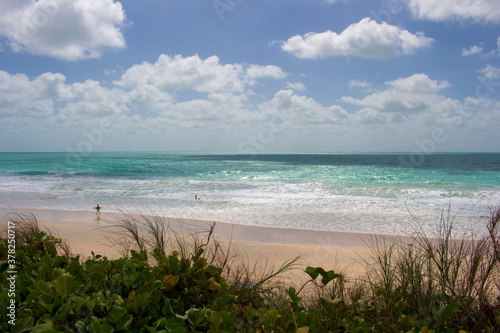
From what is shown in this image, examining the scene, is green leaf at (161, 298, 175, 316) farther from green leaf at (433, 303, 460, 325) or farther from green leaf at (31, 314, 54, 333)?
green leaf at (433, 303, 460, 325)

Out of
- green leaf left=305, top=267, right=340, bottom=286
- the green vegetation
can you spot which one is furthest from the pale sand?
green leaf left=305, top=267, right=340, bottom=286

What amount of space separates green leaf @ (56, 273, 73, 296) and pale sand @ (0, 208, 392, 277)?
4.07 m

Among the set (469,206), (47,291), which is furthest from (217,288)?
(469,206)

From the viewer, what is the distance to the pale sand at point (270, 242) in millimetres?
5918

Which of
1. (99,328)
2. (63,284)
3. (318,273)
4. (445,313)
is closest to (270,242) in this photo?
(318,273)

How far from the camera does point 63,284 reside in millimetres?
1563

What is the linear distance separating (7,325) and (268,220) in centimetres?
895

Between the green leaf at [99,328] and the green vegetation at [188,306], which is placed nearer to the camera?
the green leaf at [99,328]

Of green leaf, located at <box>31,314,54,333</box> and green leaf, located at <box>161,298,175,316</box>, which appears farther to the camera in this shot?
green leaf, located at <box>161,298,175,316</box>

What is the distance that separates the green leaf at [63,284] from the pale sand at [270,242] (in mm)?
4073

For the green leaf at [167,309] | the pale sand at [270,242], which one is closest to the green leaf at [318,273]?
the green leaf at [167,309]

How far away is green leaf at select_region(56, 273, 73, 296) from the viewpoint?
1.56 m

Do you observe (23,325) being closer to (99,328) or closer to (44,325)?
(44,325)

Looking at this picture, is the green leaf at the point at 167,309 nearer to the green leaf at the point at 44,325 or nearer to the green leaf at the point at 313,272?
the green leaf at the point at 44,325
